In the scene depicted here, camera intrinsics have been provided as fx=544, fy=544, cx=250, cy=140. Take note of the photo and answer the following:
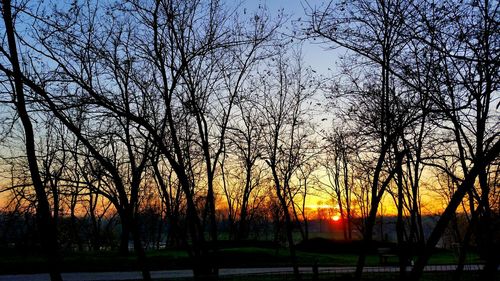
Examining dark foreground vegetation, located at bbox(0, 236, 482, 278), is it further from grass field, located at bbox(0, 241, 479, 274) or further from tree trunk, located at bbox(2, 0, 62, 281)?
tree trunk, located at bbox(2, 0, 62, 281)

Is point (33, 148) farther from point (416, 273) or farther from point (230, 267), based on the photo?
point (230, 267)

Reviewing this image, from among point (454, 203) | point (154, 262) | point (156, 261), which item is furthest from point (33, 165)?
point (156, 261)

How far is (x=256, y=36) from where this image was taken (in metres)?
14.0

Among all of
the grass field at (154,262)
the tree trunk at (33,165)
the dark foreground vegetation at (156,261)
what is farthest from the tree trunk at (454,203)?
the grass field at (154,262)

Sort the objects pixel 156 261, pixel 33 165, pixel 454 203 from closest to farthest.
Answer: pixel 454 203, pixel 33 165, pixel 156 261

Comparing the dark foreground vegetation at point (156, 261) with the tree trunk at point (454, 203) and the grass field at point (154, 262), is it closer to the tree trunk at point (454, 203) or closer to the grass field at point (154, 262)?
the grass field at point (154, 262)

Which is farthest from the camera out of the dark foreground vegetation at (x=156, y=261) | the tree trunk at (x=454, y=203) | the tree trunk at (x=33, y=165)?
the dark foreground vegetation at (x=156, y=261)

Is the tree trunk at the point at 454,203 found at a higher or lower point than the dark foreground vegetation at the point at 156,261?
higher

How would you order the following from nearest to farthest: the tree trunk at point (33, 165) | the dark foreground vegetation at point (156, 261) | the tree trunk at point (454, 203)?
the tree trunk at point (454, 203)
the tree trunk at point (33, 165)
the dark foreground vegetation at point (156, 261)

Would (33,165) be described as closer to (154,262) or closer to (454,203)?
(454,203)

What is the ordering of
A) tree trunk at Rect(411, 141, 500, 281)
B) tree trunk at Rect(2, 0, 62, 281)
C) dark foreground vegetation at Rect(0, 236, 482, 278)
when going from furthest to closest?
dark foreground vegetation at Rect(0, 236, 482, 278) → tree trunk at Rect(2, 0, 62, 281) → tree trunk at Rect(411, 141, 500, 281)

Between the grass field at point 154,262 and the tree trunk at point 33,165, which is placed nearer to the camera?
the tree trunk at point 33,165

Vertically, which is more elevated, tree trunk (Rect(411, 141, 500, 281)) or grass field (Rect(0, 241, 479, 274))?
tree trunk (Rect(411, 141, 500, 281))

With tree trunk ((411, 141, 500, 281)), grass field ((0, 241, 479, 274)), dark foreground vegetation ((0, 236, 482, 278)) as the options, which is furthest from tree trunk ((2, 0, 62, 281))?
grass field ((0, 241, 479, 274))
